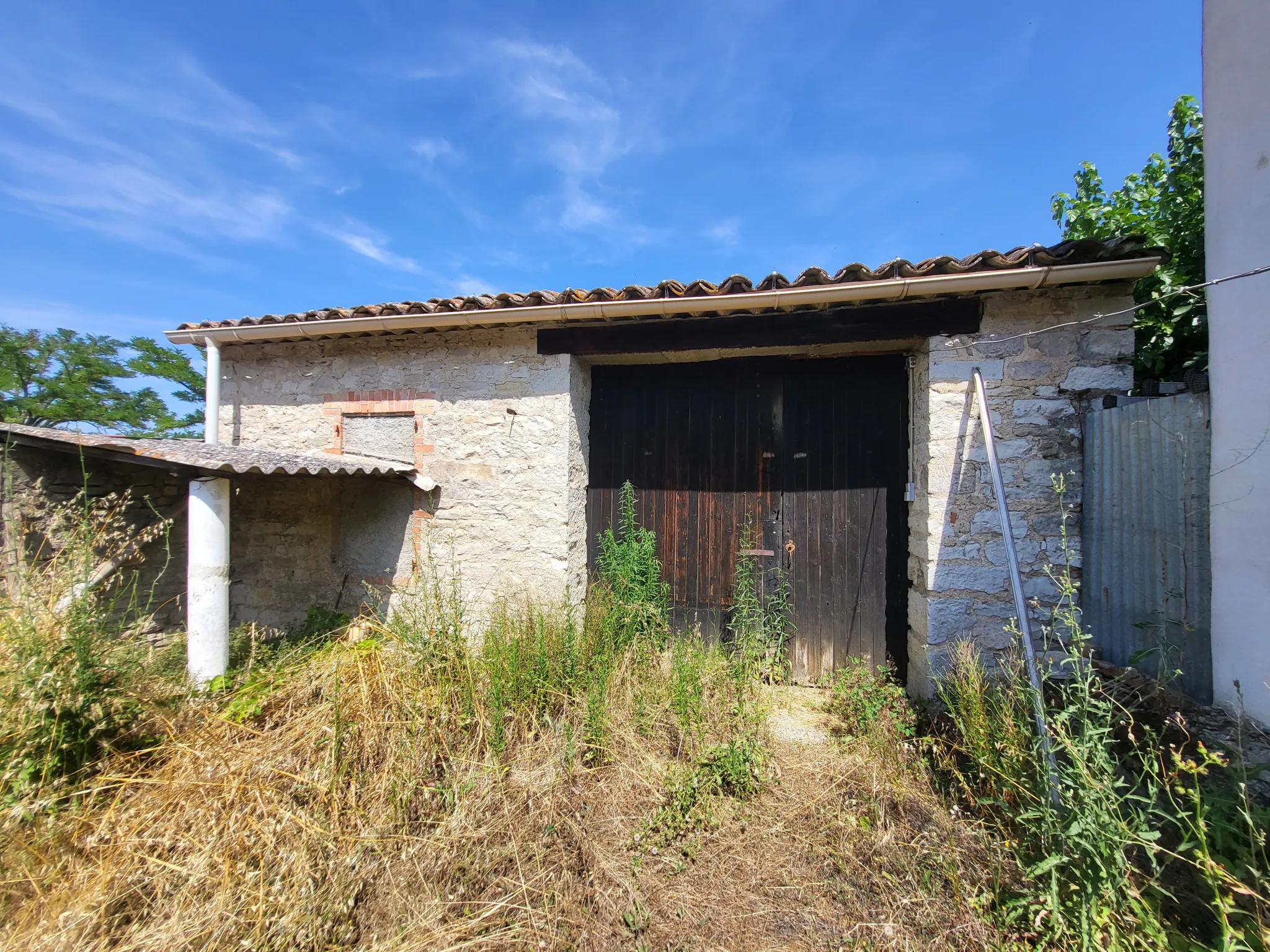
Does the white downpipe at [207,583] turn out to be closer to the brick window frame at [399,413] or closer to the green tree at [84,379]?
the brick window frame at [399,413]

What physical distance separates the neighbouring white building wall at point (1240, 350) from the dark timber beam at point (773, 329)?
1.18 meters

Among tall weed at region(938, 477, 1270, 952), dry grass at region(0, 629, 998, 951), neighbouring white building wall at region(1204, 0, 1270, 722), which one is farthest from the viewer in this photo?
neighbouring white building wall at region(1204, 0, 1270, 722)

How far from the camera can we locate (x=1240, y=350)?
2420mm

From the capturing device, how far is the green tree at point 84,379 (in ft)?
34.7

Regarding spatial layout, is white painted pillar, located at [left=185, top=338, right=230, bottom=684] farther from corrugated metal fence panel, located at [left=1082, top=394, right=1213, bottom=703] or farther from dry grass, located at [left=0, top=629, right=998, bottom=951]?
corrugated metal fence panel, located at [left=1082, top=394, right=1213, bottom=703]

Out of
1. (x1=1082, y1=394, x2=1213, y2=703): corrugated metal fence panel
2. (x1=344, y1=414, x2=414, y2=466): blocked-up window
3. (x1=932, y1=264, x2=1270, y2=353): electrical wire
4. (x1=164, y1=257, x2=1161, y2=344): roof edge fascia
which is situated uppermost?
(x1=164, y1=257, x2=1161, y2=344): roof edge fascia

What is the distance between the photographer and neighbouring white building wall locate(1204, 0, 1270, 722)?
230 cm

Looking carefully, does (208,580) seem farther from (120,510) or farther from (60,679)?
(60,679)

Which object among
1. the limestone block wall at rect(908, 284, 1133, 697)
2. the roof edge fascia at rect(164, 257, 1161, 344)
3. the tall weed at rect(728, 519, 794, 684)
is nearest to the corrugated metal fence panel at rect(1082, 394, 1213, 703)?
the limestone block wall at rect(908, 284, 1133, 697)

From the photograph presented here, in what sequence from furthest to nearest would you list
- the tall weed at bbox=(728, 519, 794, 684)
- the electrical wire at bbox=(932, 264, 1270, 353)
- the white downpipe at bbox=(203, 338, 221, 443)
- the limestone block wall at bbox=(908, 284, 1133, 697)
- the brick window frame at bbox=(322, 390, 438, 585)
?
the white downpipe at bbox=(203, 338, 221, 443), the brick window frame at bbox=(322, 390, 438, 585), the tall weed at bbox=(728, 519, 794, 684), the limestone block wall at bbox=(908, 284, 1133, 697), the electrical wire at bbox=(932, 264, 1270, 353)

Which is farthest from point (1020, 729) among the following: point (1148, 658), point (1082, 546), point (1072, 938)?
point (1082, 546)

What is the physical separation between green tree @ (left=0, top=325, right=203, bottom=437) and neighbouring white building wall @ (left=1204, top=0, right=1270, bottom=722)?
15993 mm

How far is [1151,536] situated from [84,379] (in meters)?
17.8

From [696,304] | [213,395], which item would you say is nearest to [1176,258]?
[696,304]
